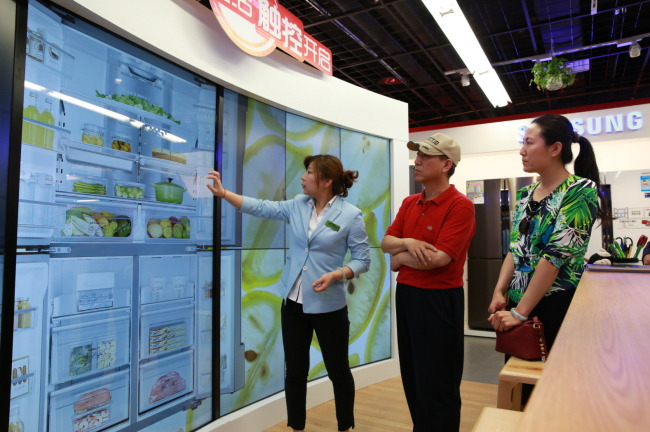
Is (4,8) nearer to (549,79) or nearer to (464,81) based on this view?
(549,79)

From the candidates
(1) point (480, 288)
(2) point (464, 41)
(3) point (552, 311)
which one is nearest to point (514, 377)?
(3) point (552, 311)

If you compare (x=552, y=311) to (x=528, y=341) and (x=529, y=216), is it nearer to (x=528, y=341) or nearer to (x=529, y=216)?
(x=528, y=341)

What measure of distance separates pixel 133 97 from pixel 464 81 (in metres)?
5.74

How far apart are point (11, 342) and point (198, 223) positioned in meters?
1.15

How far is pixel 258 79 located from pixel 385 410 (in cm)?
252

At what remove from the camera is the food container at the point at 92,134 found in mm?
2010

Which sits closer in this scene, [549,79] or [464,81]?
[549,79]

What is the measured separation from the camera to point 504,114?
394 inches

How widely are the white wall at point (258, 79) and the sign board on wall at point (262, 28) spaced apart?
13 centimetres

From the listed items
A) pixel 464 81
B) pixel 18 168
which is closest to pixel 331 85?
pixel 18 168

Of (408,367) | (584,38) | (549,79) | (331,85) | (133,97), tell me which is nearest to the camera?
(408,367)

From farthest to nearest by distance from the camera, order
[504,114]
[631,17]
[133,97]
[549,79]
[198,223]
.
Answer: [504,114] → [631,17] → [549,79] → [198,223] → [133,97]

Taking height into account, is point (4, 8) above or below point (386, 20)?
below

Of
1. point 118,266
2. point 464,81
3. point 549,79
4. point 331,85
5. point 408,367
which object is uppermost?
point 464,81
